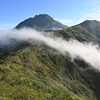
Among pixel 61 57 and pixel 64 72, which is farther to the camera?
pixel 61 57

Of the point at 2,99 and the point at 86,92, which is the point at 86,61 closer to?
the point at 86,92

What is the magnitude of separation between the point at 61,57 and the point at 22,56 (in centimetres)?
5933

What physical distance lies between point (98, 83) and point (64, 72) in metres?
50.8

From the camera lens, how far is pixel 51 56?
133 meters

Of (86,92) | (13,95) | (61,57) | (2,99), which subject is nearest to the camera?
(2,99)

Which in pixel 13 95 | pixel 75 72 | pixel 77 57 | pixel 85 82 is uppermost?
pixel 13 95

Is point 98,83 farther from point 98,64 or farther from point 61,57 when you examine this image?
point 61,57

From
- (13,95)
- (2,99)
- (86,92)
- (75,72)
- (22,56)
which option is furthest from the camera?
(75,72)

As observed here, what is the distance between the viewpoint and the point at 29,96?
2723 cm

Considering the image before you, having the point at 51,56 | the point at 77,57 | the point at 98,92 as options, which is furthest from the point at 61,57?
the point at 98,92

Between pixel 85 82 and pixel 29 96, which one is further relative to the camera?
pixel 85 82

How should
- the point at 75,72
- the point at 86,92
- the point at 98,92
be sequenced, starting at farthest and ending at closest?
the point at 75,72, the point at 98,92, the point at 86,92

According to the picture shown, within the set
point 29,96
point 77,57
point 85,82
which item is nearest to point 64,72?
point 85,82

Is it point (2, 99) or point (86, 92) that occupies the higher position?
point (2, 99)
